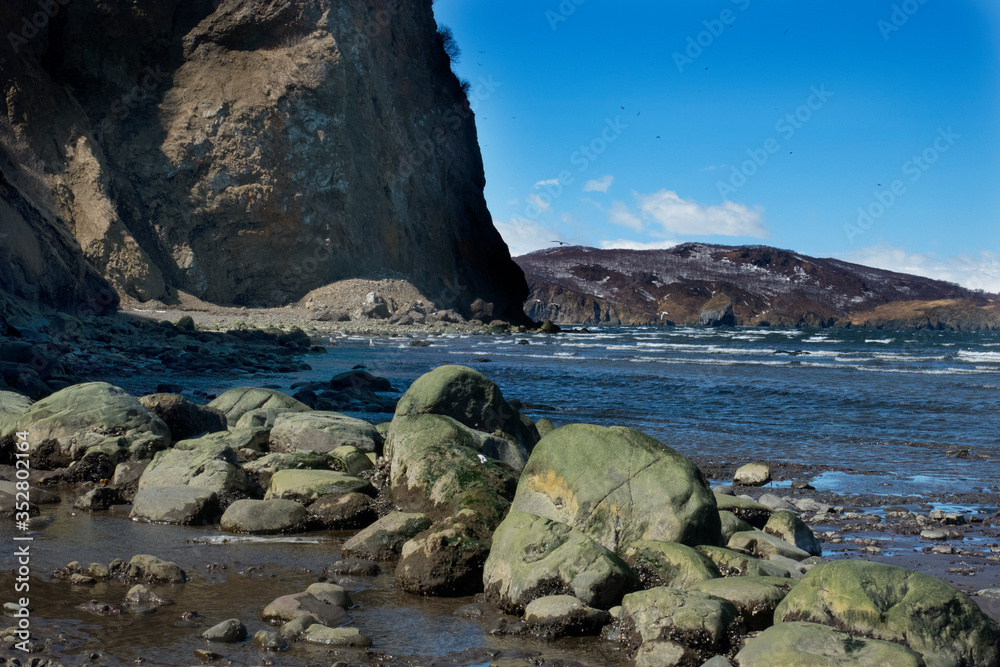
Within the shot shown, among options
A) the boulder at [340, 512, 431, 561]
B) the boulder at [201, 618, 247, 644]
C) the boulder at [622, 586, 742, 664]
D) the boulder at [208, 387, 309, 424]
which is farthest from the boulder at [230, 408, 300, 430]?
the boulder at [622, 586, 742, 664]

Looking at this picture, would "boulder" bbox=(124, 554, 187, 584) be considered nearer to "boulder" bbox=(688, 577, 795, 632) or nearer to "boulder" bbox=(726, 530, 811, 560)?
"boulder" bbox=(688, 577, 795, 632)

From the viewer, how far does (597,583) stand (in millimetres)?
3938

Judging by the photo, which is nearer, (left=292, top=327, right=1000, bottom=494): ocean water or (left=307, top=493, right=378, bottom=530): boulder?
(left=307, top=493, right=378, bottom=530): boulder

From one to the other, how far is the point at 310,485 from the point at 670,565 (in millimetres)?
3085

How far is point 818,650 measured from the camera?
3.12 meters

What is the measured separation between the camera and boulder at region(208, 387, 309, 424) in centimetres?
894

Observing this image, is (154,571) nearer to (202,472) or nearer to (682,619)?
(202,472)

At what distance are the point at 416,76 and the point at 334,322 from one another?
1921 cm

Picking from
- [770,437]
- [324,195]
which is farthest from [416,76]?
[770,437]

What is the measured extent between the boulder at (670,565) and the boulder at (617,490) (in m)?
0.20

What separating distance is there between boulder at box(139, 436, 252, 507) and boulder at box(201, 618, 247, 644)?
8.42ft

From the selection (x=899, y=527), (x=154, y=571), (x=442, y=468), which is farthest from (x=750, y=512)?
(x=154, y=571)

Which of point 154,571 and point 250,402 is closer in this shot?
point 154,571

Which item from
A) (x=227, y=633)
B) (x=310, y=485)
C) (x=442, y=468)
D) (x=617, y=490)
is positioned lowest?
(x=227, y=633)
